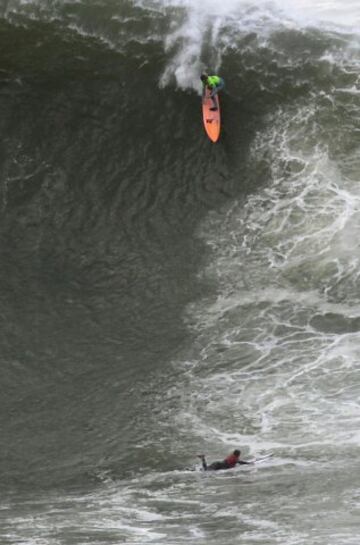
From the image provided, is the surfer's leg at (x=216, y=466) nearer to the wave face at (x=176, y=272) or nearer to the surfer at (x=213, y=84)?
the wave face at (x=176, y=272)

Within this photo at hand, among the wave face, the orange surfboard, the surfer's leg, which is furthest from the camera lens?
the orange surfboard

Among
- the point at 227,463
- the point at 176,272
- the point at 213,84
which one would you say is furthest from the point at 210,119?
the point at 227,463

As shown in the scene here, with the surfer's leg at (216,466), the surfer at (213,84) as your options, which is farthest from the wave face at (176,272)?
the surfer at (213,84)

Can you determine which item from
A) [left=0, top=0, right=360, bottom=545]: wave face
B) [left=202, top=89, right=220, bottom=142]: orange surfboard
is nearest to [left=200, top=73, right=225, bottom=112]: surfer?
[left=202, top=89, right=220, bottom=142]: orange surfboard

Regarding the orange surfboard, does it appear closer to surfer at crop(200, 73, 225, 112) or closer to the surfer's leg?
surfer at crop(200, 73, 225, 112)

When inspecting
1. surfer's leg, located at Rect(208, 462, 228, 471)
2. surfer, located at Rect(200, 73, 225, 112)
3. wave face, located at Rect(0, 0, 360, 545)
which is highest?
surfer, located at Rect(200, 73, 225, 112)

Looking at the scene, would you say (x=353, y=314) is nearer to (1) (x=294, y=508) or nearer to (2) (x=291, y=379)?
(2) (x=291, y=379)

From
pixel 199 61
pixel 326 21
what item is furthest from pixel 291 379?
pixel 326 21
